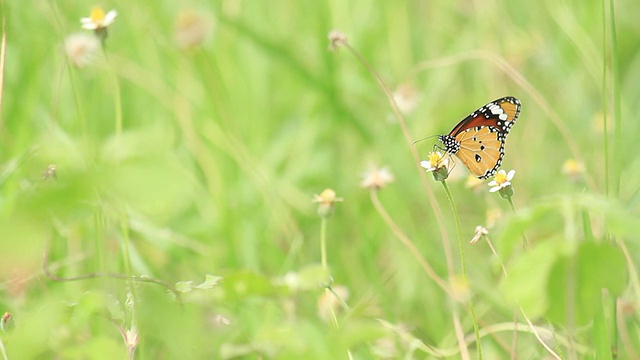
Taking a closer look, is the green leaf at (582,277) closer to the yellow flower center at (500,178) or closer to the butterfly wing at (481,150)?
the yellow flower center at (500,178)

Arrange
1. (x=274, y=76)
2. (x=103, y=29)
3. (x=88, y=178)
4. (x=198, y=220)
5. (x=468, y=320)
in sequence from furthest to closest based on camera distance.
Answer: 1. (x=274, y=76)
2. (x=198, y=220)
3. (x=468, y=320)
4. (x=103, y=29)
5. (x=88, y=178)

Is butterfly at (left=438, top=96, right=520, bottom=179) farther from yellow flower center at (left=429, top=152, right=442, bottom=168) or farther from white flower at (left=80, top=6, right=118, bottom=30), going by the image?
white flower at (left=80, top=6, right=118, bottom=30)

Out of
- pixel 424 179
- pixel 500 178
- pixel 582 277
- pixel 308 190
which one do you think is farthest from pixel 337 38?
pixel 308 190

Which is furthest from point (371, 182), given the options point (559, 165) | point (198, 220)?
point (559, 165)

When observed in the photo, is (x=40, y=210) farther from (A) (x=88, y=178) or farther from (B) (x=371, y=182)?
(B) (x=371, y=182)

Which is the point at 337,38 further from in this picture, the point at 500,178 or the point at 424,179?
the point at 500,178

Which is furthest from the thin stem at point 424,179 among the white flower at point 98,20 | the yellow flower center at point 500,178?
the white flower at point 98,20
